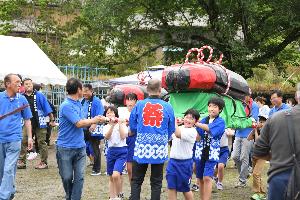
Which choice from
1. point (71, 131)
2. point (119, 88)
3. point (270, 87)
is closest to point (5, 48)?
point (119, 88)

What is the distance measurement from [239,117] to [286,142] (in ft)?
18.5

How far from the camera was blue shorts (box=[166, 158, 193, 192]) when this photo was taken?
791 cm

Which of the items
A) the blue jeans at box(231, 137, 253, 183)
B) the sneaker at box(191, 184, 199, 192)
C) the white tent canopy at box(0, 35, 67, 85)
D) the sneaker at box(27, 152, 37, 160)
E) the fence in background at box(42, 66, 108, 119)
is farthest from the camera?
the fence in background at box(42, 66, 108, 119)

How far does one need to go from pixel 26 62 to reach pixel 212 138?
9.15 m

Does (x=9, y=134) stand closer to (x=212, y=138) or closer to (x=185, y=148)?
(x=185, y=148)

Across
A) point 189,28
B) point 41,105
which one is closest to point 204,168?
point 41,105

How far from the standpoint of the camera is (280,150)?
5129 mm

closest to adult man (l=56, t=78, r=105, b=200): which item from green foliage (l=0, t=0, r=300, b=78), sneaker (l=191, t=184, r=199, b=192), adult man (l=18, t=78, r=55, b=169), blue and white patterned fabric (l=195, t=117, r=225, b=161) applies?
blue and white patterned fabric (l=195, t=117, r=225, b=161)

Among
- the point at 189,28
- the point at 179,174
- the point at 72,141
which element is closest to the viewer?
the point at 72,141

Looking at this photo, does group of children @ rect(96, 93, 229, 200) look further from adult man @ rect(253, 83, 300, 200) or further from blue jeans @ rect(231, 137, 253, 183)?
adult man @ rect(253, 83, 300, 200)

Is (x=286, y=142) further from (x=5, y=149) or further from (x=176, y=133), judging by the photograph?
(x=5, y=149)

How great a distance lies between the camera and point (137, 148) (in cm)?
762

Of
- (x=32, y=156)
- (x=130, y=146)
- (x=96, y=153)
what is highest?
(x=130, y=146)

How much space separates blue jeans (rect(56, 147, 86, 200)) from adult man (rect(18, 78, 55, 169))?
16.5 ft
